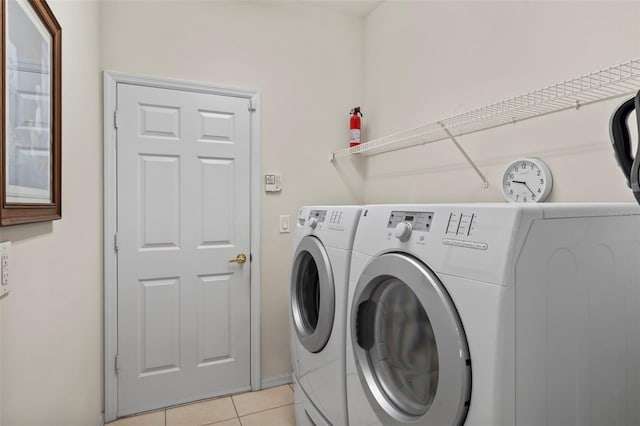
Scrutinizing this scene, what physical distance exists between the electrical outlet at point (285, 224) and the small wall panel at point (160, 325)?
743mm

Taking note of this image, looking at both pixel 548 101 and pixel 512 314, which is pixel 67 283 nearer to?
pixel 512 314

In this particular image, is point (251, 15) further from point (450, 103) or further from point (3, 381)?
point (3, 381)

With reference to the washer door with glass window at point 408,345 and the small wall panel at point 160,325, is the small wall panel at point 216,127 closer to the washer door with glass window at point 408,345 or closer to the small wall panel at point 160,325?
the small wall panel at point 160,325

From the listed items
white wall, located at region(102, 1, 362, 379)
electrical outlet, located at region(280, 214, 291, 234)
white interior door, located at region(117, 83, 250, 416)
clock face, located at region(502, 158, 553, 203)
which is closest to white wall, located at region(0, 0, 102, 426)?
white interior door, located at region(117, 83, 250, 416)

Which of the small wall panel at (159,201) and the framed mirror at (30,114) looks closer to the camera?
the framed mirror at (30,114)

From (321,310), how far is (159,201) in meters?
1.27

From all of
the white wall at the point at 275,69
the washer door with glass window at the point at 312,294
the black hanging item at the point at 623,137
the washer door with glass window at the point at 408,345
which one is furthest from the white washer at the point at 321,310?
the black hanging item at the point at 623,137

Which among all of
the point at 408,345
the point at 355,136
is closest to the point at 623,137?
the point at 408,345

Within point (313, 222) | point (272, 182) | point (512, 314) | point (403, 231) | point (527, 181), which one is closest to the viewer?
point (512, 314)

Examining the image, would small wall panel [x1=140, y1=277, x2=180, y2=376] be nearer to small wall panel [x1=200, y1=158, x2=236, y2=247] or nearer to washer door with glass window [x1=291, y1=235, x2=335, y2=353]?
small wall panel [x1=200, y1=158, x2=236, y2=247]

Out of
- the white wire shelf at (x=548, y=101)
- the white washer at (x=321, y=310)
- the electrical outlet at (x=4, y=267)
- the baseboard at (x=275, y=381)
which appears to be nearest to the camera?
the electrical outlet at (x=4, y=267)

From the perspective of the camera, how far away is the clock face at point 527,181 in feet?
4.74

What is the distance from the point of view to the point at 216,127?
2281 millimetres

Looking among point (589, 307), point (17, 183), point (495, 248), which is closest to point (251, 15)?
point (17, 183)
